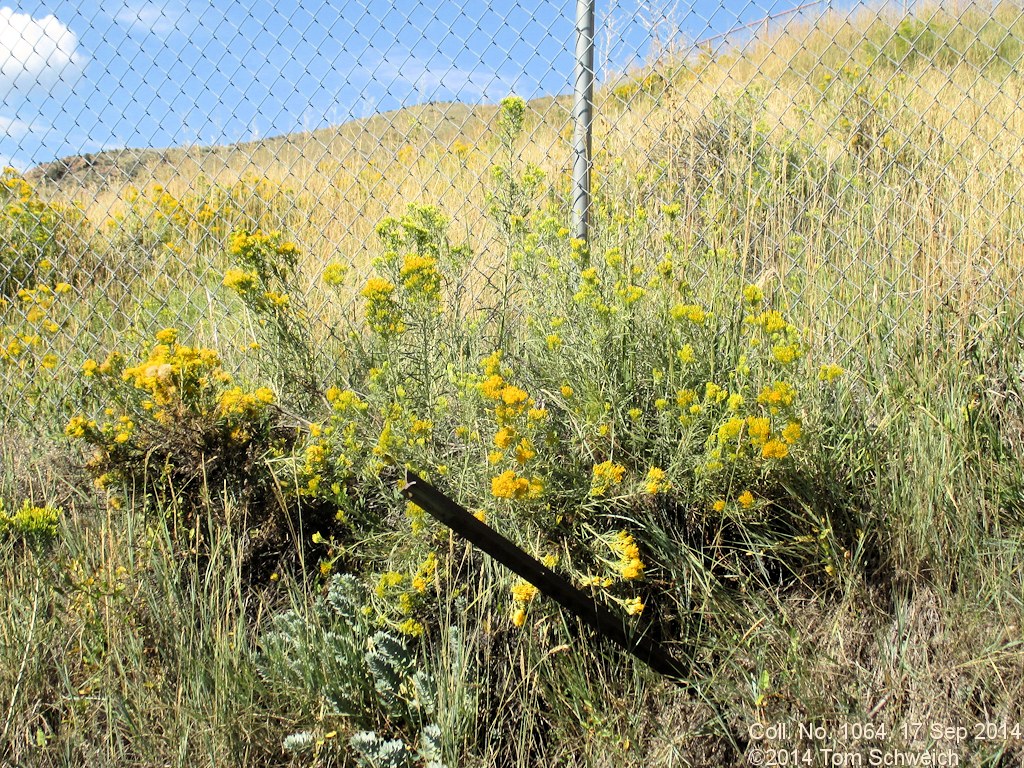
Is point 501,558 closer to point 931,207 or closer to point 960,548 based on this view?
point 960,548

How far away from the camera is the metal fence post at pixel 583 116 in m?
2.89

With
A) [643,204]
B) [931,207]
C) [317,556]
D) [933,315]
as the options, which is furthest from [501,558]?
[931,207]

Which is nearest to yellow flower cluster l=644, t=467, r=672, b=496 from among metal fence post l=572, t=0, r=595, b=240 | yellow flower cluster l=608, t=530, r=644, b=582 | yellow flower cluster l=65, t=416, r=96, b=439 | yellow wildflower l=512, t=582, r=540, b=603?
yellow flower cluster l=608, t=530, r=644, b=582

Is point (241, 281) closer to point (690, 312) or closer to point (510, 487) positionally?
point (510, 487)

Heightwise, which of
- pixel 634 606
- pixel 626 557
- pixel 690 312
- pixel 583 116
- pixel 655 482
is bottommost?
pixel 634 606

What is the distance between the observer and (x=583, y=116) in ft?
9.70

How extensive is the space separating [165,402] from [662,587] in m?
1.60

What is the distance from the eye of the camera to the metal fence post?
289 cm

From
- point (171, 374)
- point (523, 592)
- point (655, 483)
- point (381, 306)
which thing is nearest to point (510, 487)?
point (523, 592)

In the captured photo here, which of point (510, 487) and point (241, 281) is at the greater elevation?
point (241, 281)

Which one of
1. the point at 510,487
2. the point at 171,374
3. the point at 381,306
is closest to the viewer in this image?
the point at 510,487

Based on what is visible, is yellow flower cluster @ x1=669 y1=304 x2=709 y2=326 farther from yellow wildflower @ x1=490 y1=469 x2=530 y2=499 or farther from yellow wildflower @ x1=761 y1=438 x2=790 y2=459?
yellow wildflower @ x1=490 y1=469 x2=530 y2=499

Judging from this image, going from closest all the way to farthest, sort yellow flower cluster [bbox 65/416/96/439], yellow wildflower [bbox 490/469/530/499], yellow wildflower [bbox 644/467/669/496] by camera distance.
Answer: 1. yellow wildflower [bbox 490/469/530/499]
2. yellow wildflower [bbox 644/467/669/496]
3. yellow flower cluster [bbox 65/416/96/439]

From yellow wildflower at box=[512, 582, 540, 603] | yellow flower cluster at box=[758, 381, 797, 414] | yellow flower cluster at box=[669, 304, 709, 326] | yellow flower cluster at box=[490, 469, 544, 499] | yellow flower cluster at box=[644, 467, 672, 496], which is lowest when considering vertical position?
yellow wildflower at box=[512, 582, 540, 603]
